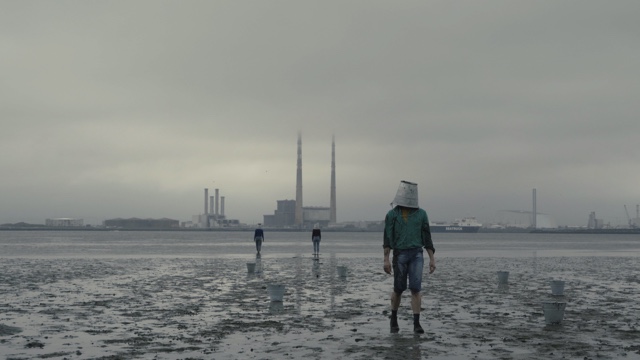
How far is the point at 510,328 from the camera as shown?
1295 cm

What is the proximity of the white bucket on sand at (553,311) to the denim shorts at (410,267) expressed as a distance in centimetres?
256

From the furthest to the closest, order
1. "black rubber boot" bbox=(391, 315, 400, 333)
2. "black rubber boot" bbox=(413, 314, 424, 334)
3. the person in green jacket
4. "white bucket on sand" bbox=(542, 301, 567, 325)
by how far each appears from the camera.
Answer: "white bucket on sand" bbox=(542, 301, 567, 325), the person in green jacket, "black rubber boot" bbox=(391, 315, 400, 333), "black rubber boot" bbox=(413, 314, 424, 334)

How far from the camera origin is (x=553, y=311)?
43.7 feet

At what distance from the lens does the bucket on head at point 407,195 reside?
12.7 meters

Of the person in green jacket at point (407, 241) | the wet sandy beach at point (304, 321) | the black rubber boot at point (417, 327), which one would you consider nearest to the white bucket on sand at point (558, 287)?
the wet sandy beach at point (304, 321)

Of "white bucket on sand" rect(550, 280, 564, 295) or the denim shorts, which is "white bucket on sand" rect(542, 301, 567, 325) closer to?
the denim shorts

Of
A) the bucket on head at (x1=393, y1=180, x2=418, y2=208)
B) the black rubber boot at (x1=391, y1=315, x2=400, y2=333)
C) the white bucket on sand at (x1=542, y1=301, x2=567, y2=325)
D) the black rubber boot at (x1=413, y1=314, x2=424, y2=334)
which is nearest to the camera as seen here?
the black rubber boot at (x1=413, y1=314, x2=424, y2=334)

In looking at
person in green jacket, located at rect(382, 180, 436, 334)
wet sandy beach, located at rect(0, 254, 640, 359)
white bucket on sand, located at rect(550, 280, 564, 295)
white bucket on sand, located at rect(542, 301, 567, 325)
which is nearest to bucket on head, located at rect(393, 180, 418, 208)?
person in green jacket, located at rect(382, 180, 436, 334)

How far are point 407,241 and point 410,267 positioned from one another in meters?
0.46

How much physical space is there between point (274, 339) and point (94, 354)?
9.18ft

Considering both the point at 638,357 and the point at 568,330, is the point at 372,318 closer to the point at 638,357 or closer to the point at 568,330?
the point at 568,330

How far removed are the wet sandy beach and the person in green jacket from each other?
2.63 feet

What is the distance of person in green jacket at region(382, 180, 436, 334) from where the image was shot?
41.3 feet

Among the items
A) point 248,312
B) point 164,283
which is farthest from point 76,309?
point 164,283
